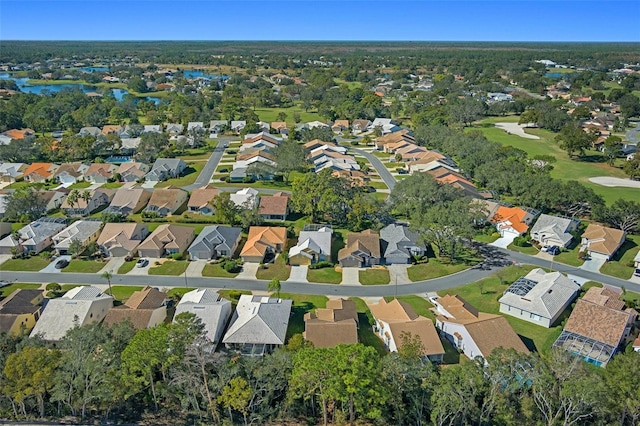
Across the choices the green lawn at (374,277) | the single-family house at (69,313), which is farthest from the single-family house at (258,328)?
the single-family house at (69,313)

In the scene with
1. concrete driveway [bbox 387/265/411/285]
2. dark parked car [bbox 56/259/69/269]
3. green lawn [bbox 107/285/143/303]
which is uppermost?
concrete driveway [bbox 387/265/411/285]

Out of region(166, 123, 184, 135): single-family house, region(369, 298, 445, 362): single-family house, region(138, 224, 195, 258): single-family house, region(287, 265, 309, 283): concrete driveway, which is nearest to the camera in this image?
region(369, 298, 445, 362): single-family house

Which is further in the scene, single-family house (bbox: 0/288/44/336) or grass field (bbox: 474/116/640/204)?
grass field (bbox: 474/116/640/204)

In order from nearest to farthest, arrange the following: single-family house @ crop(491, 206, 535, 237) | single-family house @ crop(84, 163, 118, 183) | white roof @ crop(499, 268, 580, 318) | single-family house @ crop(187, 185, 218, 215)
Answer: white roof @ crop(499, 268, 580, 318)
single-family house @ crop(491, 206, 535, 237)
single-family house @ crop(187, 185, 218, 215)
single-family house @ crop(84, 163, 118, 183)

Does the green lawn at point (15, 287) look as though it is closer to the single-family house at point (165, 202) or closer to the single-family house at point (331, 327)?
the single-family house at point (165, 202)

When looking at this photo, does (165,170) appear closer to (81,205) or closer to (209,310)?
(81,205)

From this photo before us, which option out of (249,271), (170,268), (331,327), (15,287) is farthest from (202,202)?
(331,327)

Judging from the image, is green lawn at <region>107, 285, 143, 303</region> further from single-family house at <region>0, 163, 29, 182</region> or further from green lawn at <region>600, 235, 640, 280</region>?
green lawn at <region>600, 235, 640, 280</region>

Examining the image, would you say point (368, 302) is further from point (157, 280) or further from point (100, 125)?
point (100, 125)

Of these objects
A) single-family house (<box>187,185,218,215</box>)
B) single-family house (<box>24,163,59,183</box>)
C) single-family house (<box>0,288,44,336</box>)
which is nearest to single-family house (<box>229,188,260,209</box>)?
single-family house (<box>187,185,218,215</box>)
